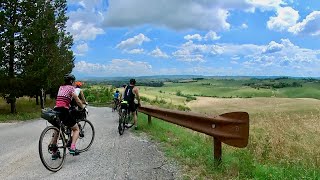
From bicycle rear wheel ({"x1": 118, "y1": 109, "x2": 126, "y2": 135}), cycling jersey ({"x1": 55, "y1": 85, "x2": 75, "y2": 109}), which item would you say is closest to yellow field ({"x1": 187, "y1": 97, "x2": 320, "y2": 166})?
cycling jersey ({"x1": 55, "y1": 85, "x2": 75, "y2": 109})

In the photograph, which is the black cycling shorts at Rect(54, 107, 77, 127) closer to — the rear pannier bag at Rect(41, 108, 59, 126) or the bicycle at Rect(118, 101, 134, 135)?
the rear pannier bag at Rect(41, 108, 59, 126)

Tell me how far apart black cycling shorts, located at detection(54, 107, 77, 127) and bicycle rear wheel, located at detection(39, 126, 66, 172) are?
0.51 metres

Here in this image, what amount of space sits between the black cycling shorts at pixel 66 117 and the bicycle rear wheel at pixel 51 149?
0.51m

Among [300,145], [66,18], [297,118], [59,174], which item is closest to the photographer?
[59,174]

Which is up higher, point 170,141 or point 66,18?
point 66,18

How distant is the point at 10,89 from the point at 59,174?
24.1m

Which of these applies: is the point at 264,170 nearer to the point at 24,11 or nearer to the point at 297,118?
the point at 297,118

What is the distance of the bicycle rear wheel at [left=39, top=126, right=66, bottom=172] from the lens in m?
7.63

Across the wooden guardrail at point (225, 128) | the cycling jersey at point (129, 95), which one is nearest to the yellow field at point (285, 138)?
the wooden guardrail at point (225, 128)

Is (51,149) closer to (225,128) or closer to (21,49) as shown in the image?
(225,128)

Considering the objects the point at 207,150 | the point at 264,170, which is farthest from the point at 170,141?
the point at 264,170

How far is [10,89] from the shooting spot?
2938cm

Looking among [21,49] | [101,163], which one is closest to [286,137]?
[101,163]

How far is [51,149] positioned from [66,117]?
39.7 inches
